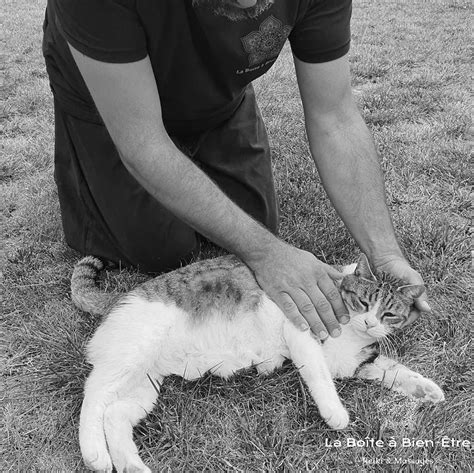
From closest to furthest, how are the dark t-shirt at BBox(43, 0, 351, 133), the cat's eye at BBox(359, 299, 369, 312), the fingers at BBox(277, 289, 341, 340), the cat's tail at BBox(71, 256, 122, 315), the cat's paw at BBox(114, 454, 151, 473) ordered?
the cat's paw at BBox(114, 454, 151, 473)
the dark t-shirt at BBox(43, 0, 351, 133)
the fingers at BBox(277, 289, 341, 340)
the cat's eye at BBox(359, 299, 369, 312)
the cat's tail at BBox(71, 256, 122, 315)

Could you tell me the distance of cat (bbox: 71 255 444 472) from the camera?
232cm

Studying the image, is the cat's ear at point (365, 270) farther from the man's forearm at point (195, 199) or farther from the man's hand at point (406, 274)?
the man's forearm at point (195, 199)

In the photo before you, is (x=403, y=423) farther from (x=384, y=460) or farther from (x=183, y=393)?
(x=183, y=393)

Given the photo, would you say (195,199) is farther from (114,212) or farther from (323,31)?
(323,31)

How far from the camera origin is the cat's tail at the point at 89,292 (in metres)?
2.79

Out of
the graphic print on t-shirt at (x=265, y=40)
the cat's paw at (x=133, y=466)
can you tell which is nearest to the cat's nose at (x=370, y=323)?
the cat's paw at (x=133, y=466)

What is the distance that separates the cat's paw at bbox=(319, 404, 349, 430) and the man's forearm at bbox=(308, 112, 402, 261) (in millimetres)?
762

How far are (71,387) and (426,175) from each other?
9.46 feet

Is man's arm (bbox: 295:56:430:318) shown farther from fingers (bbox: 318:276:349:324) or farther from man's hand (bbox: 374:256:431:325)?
fingers (bbox: 318:276:349:324)

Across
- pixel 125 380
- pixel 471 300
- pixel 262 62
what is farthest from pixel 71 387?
pixel 471 300

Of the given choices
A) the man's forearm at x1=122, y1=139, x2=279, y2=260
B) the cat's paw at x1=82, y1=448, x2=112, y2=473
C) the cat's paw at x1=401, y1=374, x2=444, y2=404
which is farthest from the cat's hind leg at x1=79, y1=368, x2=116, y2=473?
the cat's paw at x1=401, y1=374, x2=444, y2=404

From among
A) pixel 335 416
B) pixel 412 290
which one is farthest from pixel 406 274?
pixel 335 416

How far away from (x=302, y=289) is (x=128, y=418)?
2.95 ft

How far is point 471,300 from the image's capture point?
290 centimetres
